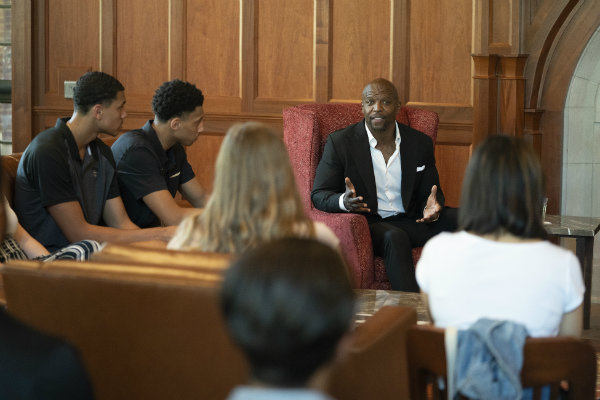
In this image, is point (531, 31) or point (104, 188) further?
point (531, 31)

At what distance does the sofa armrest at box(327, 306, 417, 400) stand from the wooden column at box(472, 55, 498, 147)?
3.32 m

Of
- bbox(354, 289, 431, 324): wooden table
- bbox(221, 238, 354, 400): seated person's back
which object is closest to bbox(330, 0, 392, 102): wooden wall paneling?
bbox(354, 289, 431, 324): wooden table

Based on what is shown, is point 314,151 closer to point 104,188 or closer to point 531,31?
point 104,188

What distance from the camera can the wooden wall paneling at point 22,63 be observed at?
557 cm

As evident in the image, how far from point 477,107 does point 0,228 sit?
429cm

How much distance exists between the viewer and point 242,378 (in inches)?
69.0

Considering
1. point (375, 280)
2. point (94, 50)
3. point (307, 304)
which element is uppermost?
point (94, 50)

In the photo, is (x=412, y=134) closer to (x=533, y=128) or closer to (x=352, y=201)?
(x=352, y=201)

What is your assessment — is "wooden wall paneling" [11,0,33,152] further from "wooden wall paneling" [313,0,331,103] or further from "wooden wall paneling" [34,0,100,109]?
"wooden wall paneling" [313,0,331,103]

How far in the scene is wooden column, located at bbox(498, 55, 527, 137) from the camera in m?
5.21

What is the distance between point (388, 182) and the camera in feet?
14.2

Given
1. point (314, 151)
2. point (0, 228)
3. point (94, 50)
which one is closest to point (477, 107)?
point (314, 151)

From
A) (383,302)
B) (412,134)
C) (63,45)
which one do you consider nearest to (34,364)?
(383,302)

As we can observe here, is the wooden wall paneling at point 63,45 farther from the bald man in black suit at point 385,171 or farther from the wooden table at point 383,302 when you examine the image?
the wooden table at point 383,302
